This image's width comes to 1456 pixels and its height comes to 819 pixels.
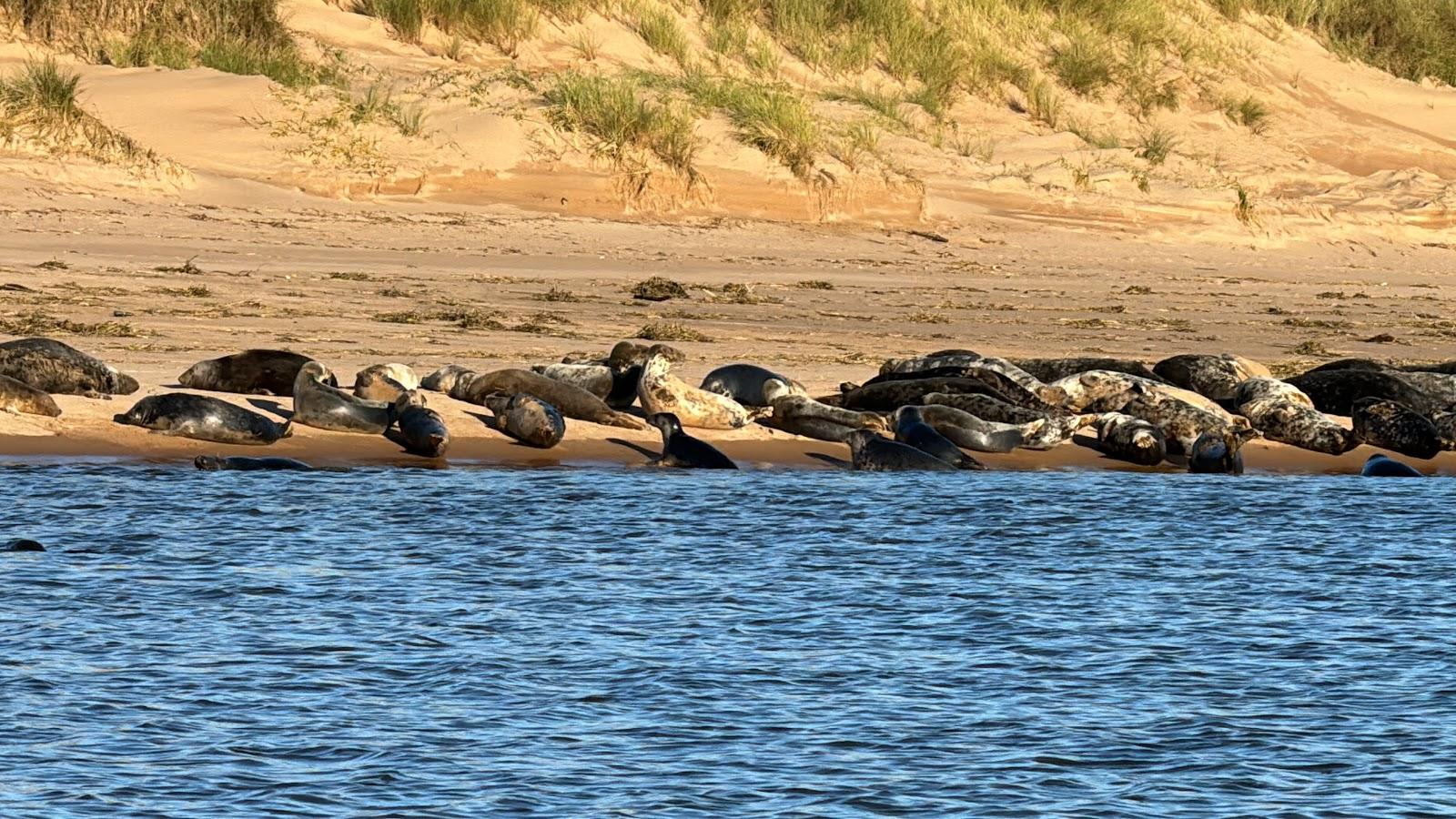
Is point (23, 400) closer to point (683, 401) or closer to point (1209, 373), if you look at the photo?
point (683, 401)

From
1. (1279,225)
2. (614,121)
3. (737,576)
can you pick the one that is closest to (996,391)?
(737,576)

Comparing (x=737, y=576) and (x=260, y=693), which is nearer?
(x=260, y=693)

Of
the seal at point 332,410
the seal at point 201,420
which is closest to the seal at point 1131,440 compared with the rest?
the seal at point 332,410

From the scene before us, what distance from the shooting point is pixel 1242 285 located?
65.1ft

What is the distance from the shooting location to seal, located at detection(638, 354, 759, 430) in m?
11.3

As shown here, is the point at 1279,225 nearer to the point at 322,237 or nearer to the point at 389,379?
the point at 322,237

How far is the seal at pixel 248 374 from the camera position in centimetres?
1127

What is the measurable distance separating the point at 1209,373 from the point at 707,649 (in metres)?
6.72

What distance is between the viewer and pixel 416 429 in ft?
35.0

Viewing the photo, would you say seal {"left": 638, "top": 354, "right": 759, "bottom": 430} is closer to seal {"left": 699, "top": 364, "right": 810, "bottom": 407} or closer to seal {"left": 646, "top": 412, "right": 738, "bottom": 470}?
seal {"left": 699, "top": 364, "right": 810, "bottom": 407}

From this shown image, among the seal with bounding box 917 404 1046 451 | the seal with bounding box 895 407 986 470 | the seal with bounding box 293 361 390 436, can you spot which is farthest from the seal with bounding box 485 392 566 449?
the seal with bounding box 917 404 1046 451

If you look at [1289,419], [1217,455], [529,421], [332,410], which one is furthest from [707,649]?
[1289,419]

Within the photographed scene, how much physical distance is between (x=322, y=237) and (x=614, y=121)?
3513mm

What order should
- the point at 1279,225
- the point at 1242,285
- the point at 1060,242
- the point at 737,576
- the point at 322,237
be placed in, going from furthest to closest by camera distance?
1. the point at 1279,225
2. the point at 1060,242
3. the point at 1242,285
4. the point at 322,237
5. the point at 737,576
